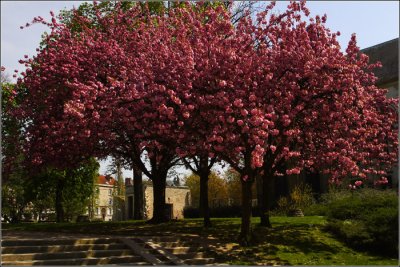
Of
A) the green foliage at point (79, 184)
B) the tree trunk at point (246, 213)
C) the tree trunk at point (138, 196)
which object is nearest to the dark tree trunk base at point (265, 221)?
the tree trunk at point (246, 213)

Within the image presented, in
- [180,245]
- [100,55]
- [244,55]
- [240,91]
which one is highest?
[100,55]

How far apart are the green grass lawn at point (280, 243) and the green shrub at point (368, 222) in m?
0.46

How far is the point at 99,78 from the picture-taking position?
67.7 feet

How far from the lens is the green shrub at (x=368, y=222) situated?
Answer: 1714cm

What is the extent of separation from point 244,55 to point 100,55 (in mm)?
7239

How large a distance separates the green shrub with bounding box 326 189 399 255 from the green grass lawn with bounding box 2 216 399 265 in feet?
1.50

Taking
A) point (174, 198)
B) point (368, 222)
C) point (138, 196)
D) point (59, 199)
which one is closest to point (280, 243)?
point (368, 222)

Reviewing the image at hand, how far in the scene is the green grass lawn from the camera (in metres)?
15.6

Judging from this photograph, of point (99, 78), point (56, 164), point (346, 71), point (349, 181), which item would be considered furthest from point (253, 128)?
point (349, 181)

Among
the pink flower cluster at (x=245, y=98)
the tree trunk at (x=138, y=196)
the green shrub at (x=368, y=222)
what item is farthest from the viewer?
the tree trunk at (x=138, y=196)

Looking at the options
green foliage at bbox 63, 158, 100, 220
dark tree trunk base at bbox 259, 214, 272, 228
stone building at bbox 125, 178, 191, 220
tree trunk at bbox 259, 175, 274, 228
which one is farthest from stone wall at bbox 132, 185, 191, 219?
dark tree trunk base at bbox 259, 214, 272, 228

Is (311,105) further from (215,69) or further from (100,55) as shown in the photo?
(100,55)

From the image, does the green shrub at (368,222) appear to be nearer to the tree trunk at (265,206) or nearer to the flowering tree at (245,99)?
the flowering tree at (245,99)

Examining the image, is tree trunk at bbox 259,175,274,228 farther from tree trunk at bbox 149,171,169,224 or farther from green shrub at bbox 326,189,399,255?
tree trunk at bbox 149,171,169,224
